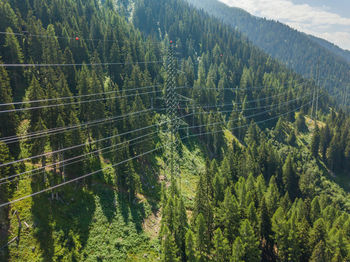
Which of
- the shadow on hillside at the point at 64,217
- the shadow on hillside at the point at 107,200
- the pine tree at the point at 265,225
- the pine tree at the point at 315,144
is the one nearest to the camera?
the shadow on hillside at the point at 64,217

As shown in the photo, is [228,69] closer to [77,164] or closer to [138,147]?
[138,147]

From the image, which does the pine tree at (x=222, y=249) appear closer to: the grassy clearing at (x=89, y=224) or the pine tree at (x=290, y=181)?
the grassy clearing at (x=89, y=224)

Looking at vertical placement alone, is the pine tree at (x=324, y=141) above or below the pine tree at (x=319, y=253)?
below

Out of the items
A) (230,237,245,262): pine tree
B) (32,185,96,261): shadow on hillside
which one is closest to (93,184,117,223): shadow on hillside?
(32,185,96,261): shadow on hillside

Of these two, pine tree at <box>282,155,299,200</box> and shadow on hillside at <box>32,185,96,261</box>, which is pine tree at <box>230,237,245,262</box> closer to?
shadow on hillside at <box>32,185,96,261</box>

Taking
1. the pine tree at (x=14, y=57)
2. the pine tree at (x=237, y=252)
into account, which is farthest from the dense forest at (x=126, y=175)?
the pine tree at (x=237, y=252)

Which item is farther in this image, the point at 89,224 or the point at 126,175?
the point at 126,175

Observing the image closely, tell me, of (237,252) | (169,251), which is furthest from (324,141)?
(169,251)

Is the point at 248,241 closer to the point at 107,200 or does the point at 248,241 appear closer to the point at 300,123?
the point at 107,200
